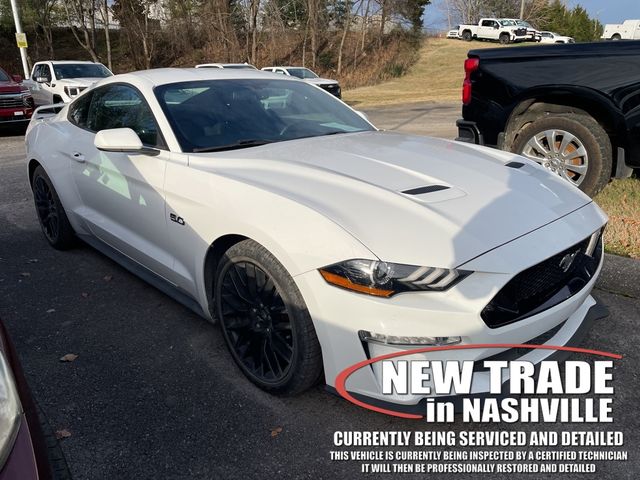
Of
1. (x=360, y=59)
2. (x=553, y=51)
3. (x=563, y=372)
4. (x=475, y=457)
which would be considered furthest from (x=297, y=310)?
(x=360, y=59)

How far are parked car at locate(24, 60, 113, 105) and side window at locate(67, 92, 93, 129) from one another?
1072cm

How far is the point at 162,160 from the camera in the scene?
318cm

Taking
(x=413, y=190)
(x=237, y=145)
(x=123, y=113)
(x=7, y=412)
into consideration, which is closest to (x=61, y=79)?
(x=123, y=113)

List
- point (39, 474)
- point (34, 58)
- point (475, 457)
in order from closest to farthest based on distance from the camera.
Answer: point (39, 474) < point (475, 457) < point (34, 58)

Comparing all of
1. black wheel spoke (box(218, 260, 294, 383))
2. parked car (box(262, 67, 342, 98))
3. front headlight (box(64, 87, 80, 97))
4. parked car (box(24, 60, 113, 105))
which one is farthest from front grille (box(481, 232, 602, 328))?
parked car (box(262, 67, 342, 98))

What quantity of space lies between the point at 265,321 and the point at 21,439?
4.54ft

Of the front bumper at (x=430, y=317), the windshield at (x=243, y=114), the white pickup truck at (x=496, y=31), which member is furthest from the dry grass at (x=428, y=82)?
the front bumper at (x=430, y=317)

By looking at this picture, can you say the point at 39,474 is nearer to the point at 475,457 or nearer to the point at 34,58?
the point at 475,457

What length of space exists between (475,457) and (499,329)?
1.94ft

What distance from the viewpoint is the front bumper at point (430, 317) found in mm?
2127

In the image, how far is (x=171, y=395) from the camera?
2.77 meters

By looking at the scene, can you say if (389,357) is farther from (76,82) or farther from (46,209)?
(76,82)

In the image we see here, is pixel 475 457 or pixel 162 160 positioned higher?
pixel 162 160

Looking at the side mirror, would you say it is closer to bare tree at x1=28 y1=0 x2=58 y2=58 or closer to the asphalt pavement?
the asphalt pavement
